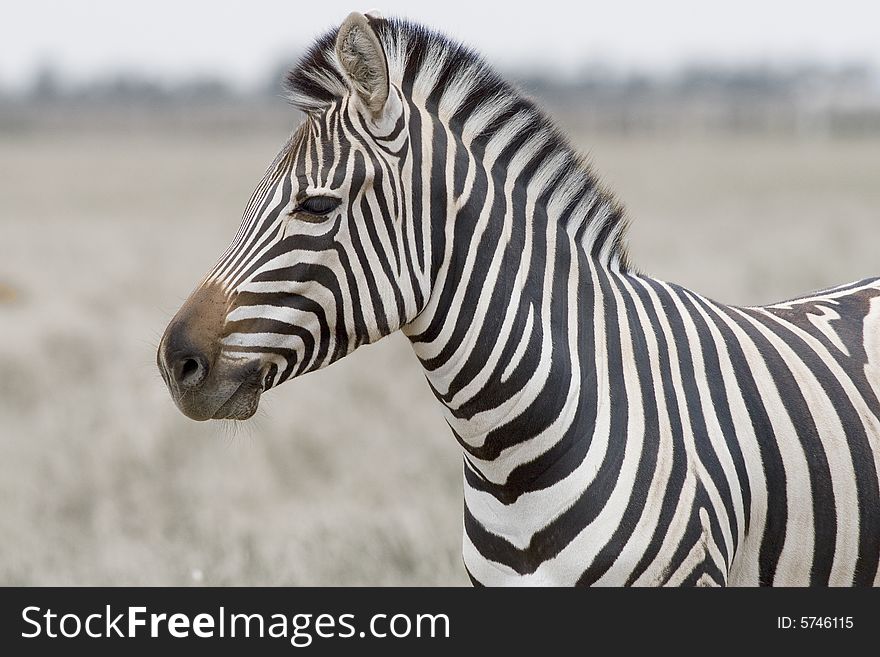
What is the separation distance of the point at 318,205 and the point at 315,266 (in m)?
0.16

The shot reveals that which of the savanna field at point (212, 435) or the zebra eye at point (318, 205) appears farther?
the savanna field at point (212, 435)

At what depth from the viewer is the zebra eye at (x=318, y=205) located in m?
2.73

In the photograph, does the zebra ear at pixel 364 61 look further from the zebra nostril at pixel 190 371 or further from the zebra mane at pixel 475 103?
the zebra nostril at pixel 190 371

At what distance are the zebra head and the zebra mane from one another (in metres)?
0.10

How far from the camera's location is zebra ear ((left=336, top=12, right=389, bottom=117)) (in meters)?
2.71

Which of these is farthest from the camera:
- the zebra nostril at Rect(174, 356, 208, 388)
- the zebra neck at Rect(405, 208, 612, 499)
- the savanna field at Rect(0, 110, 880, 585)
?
the savanna field at Rect(0, 110, 880, 585)

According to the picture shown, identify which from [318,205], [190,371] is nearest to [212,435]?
[190,371]

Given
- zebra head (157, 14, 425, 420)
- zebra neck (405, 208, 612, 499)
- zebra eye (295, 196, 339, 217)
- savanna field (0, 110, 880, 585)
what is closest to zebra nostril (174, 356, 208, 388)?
zebra head (157, 14, 425, 420)

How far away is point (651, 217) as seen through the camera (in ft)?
71.5

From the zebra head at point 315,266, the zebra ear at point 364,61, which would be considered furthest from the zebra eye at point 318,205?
the zebra ear at point 364,61

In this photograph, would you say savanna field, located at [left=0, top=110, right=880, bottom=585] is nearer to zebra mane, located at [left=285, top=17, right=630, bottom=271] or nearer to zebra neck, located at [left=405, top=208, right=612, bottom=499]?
zebra mane, located at [left=285, top=17, right=630, bottom=271]

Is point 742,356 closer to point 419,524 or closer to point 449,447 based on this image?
point 419,524

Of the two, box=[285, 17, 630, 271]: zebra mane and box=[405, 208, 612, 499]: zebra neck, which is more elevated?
box=[285, 17, 630, 271]: zebra mane

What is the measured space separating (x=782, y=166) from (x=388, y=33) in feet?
Result: 103
